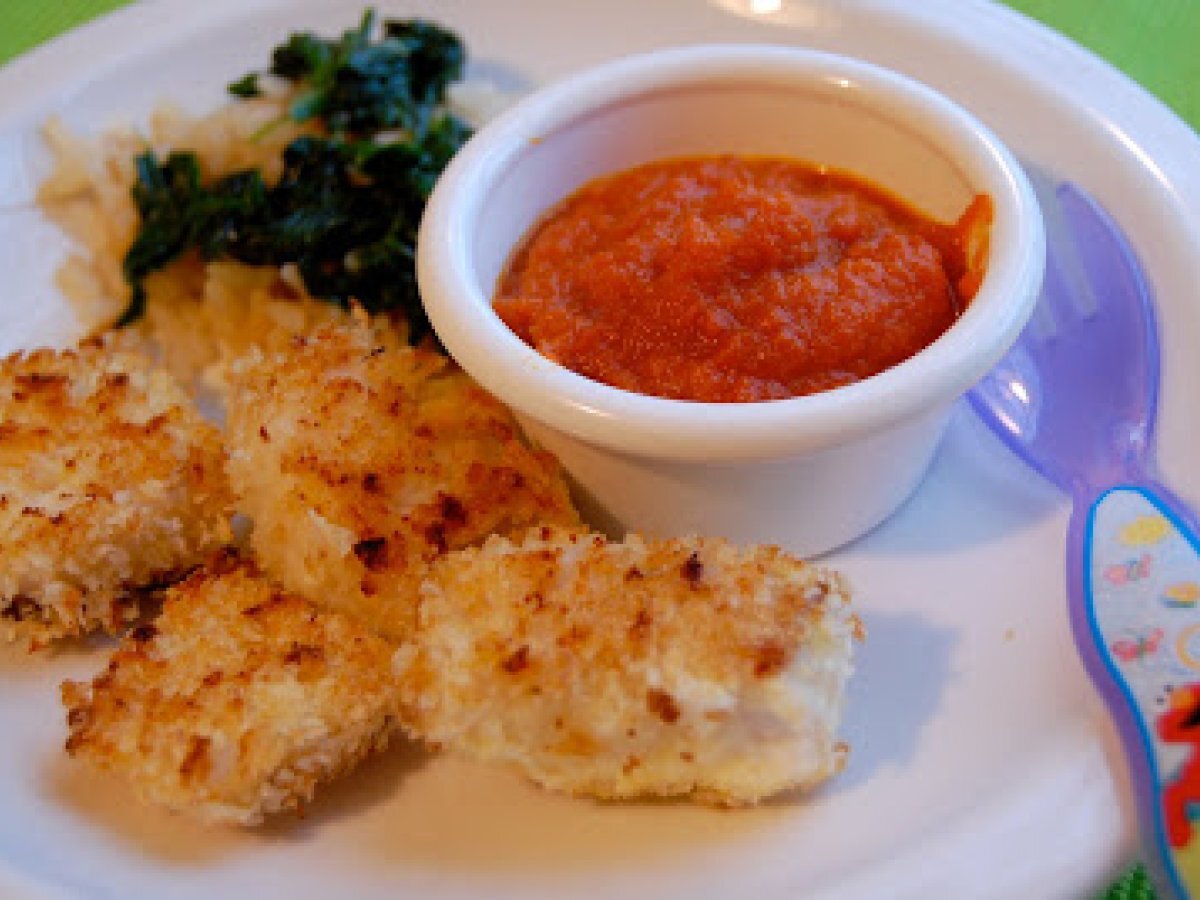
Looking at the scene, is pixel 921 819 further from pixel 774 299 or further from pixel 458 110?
pixel 458 110

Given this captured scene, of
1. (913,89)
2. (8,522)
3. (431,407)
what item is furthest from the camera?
(913,89)

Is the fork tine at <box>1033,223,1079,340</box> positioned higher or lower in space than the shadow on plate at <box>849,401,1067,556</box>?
higher

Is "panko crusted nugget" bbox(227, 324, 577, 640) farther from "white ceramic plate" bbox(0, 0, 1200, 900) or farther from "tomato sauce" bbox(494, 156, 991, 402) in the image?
"white ceramic plate" bbox(0, 0, 1200, 900)

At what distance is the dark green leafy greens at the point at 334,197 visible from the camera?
13.0 ft

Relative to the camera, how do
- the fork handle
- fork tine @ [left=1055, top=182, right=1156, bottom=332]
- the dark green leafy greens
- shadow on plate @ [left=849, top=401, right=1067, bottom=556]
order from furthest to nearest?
the dark green leafy greens < fork tine @ [left=1055, top=182, right=1156, bottom=332] < shadow on plate @ [left=849, top=401, right=1067, bottom=556] < the fork handle

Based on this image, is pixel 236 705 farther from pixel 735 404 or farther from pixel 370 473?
pixel 735 404

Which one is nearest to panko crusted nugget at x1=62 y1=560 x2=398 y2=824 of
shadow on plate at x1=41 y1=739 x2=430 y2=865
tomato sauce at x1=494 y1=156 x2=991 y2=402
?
shadow on plate at x1=41 y1=739 x2=430 y2=865

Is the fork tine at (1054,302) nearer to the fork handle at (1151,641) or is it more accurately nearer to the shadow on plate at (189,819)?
the fork handle at (1151,641)

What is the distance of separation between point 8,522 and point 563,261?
4.87 ft

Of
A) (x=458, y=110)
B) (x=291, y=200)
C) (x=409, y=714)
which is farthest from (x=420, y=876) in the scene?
(x=458, y=110)

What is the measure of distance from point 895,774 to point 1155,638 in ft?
2.00

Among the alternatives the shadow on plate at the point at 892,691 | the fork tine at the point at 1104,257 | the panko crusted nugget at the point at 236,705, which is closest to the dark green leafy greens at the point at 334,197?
the panko crusted nugget at the point at 236,705

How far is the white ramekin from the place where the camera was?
2777 mm

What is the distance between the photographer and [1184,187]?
354cm
